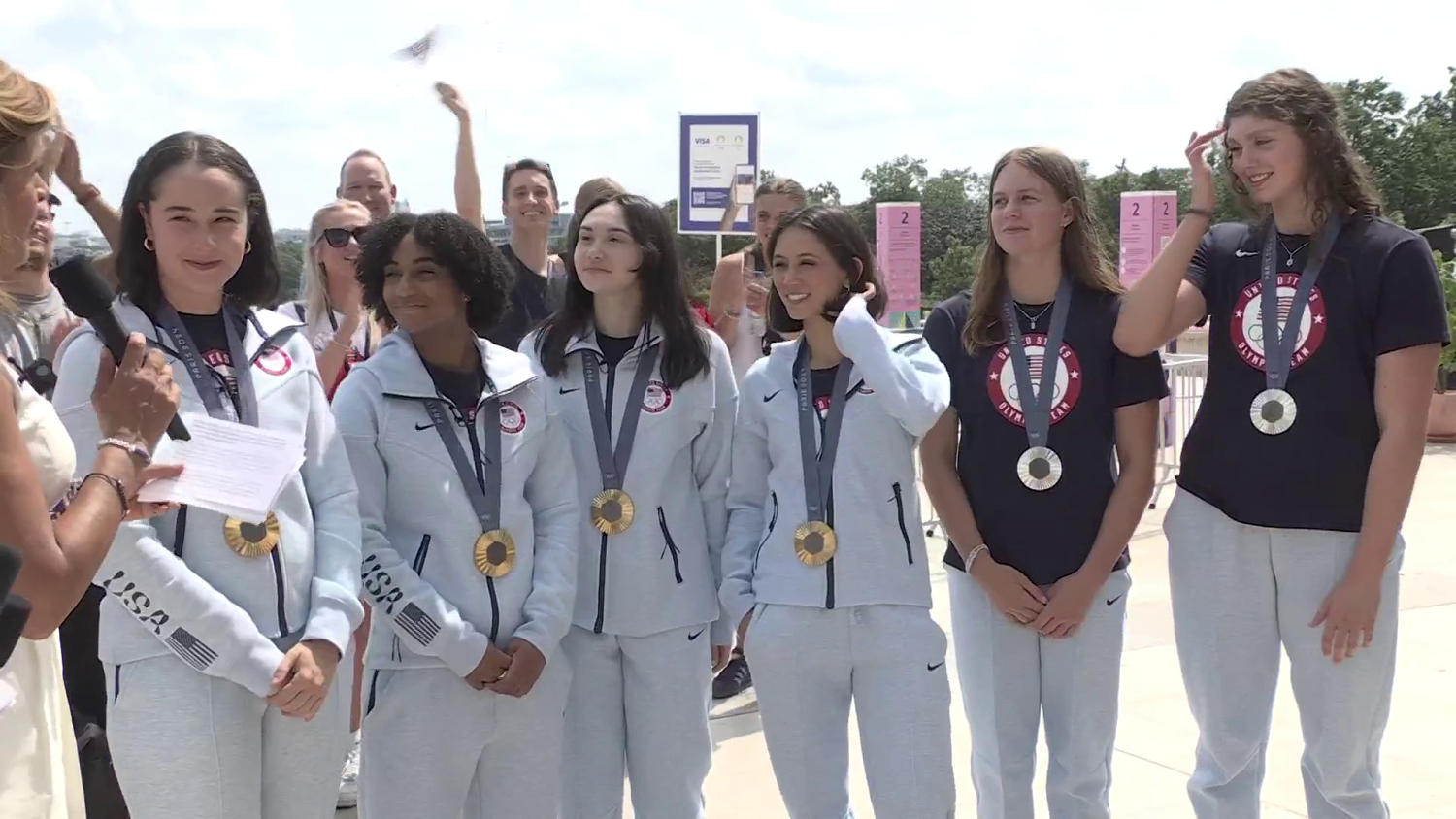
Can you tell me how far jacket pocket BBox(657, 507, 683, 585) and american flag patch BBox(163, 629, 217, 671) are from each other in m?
1.21

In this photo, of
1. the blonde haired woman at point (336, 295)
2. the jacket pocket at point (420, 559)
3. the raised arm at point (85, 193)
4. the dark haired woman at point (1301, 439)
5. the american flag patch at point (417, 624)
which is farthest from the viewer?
the blonde haired woman at point (336, 295)

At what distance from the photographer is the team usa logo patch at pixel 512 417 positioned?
3254 millimetres

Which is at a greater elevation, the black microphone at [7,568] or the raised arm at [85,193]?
the raised arm at [85,193]

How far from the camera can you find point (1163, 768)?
4742 mm

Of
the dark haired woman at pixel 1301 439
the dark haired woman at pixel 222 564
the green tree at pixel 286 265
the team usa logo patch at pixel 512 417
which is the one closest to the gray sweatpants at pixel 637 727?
the team usa logo patch at pixel 512 417

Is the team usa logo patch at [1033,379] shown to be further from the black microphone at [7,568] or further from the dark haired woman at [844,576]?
the black microphone at [7,568]

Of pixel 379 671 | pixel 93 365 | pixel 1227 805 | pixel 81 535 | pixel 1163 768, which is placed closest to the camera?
pixel 81 535

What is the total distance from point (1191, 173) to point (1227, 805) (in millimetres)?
1722

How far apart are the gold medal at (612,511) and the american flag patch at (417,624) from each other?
57 cm

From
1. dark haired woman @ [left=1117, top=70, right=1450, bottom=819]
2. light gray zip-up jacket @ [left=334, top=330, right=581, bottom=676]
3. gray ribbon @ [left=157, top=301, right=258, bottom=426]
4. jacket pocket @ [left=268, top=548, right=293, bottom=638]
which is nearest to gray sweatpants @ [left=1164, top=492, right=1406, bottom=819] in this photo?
dark haired woman @ [left=1117, top=70, right=1450, bottom=819]

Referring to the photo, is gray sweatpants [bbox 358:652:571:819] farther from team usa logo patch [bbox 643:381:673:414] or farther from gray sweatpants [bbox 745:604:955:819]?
team usa logo patch [bbox 643:381:673:414]

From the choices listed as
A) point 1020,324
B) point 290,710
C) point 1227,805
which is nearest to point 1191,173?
point 1020,324

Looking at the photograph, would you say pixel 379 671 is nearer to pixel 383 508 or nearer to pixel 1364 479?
pixel 383 508

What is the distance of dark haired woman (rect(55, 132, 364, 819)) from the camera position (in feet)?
8.54
